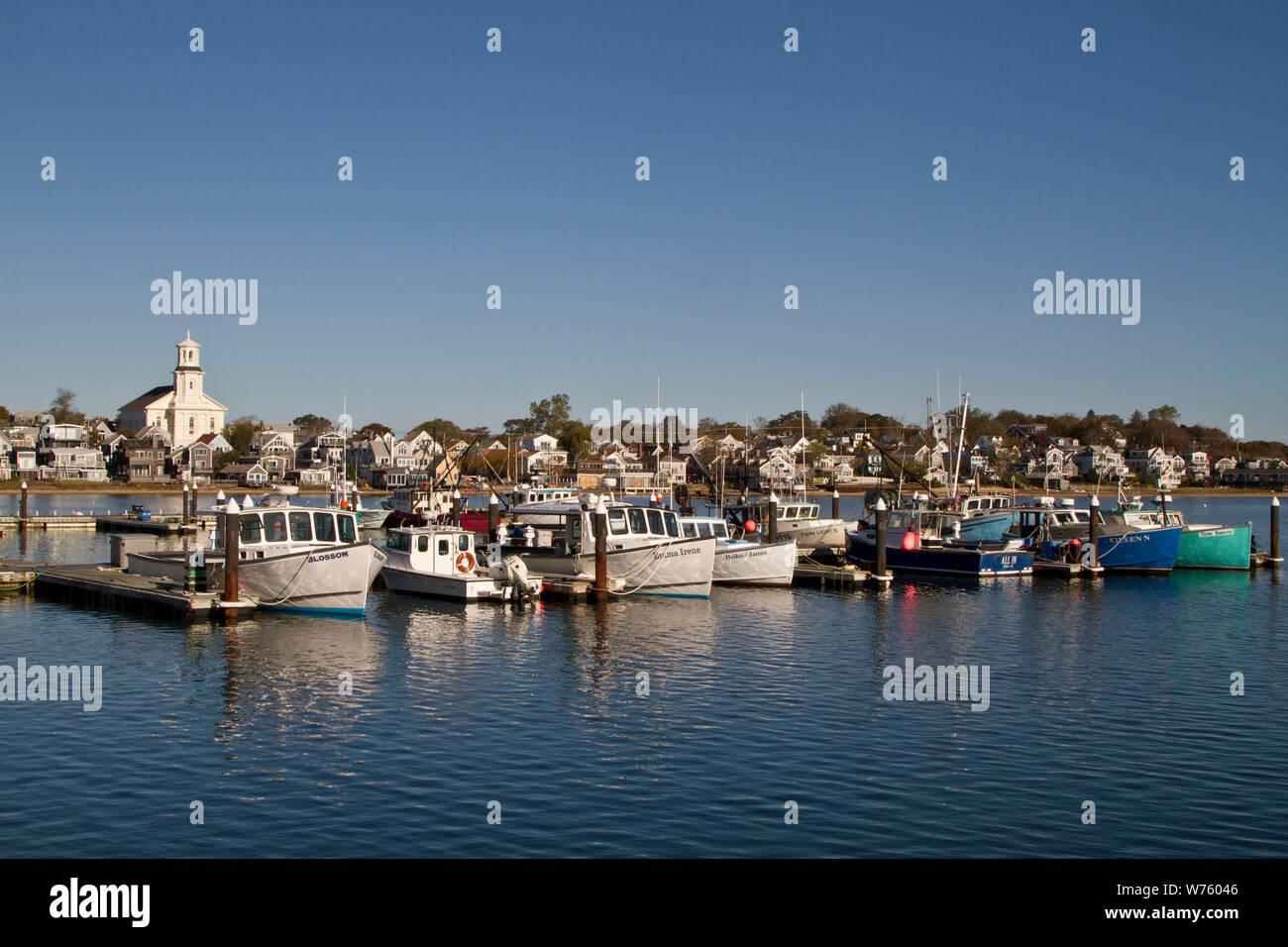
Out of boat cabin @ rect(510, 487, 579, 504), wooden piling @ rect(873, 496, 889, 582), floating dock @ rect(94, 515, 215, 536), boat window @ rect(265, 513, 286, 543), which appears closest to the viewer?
boat window @ rect(265, 513, 286, 543)

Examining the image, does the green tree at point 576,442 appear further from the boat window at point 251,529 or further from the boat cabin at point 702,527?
the boat window at point 251,529

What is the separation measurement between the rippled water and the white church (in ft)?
507

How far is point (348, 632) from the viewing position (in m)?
32.2

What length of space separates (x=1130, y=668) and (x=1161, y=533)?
2675 centimetres

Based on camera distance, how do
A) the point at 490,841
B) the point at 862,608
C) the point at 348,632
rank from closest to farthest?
the point at 490,841
the point at 348,632
the point at 862,608

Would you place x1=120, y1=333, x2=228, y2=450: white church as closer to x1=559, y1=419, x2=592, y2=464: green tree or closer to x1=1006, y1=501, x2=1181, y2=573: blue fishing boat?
x1=559, y1=419, x2=592, y2=464: green tree

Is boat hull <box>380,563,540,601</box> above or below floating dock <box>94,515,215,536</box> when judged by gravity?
below

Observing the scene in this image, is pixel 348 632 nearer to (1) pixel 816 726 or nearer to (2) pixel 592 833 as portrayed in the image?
(1) pixel 816 726

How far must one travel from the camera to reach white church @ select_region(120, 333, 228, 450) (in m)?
180

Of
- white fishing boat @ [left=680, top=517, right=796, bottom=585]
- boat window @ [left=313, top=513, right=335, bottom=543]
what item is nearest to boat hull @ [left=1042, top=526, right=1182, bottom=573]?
white fishing boat @ [left=680, top=517, right=796, bottom=585]

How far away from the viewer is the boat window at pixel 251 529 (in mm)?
34781
